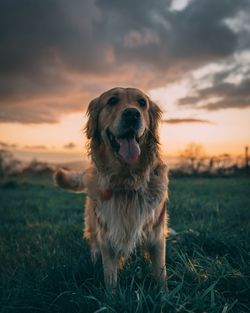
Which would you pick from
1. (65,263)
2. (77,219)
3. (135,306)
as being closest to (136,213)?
(65,263)

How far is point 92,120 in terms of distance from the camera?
412cm

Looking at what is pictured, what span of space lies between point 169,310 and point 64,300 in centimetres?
89

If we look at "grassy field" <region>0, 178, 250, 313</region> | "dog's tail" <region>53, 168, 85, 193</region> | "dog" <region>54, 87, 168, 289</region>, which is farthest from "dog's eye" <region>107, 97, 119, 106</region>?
"grassy field" <region>0, 178, 250, 313</region>

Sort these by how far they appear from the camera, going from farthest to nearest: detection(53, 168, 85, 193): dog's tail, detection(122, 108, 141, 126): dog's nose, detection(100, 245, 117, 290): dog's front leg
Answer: detection(53, 168, 85, 193): dog's tail < detection(122, 108, 141, 126): dog's nose < detection(100, 245, 117, 290): dog's front leg

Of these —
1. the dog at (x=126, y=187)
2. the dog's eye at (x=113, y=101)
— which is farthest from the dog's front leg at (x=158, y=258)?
the dog's eye at (x=113, y=101)

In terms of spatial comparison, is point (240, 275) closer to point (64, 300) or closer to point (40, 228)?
point (64, 300)

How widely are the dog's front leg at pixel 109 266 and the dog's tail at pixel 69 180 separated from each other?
142cm

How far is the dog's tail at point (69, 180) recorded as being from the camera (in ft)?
15.8

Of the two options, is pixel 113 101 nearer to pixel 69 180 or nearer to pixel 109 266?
pixel 69 180

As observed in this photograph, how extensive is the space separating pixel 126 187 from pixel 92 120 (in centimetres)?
94

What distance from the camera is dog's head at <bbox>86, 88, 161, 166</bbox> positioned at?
3.57m

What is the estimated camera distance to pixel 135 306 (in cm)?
261

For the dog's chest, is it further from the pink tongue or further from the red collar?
the pink tongue

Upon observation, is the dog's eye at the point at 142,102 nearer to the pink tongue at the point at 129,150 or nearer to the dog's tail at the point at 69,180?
the pink tongue at the point at 129,150
